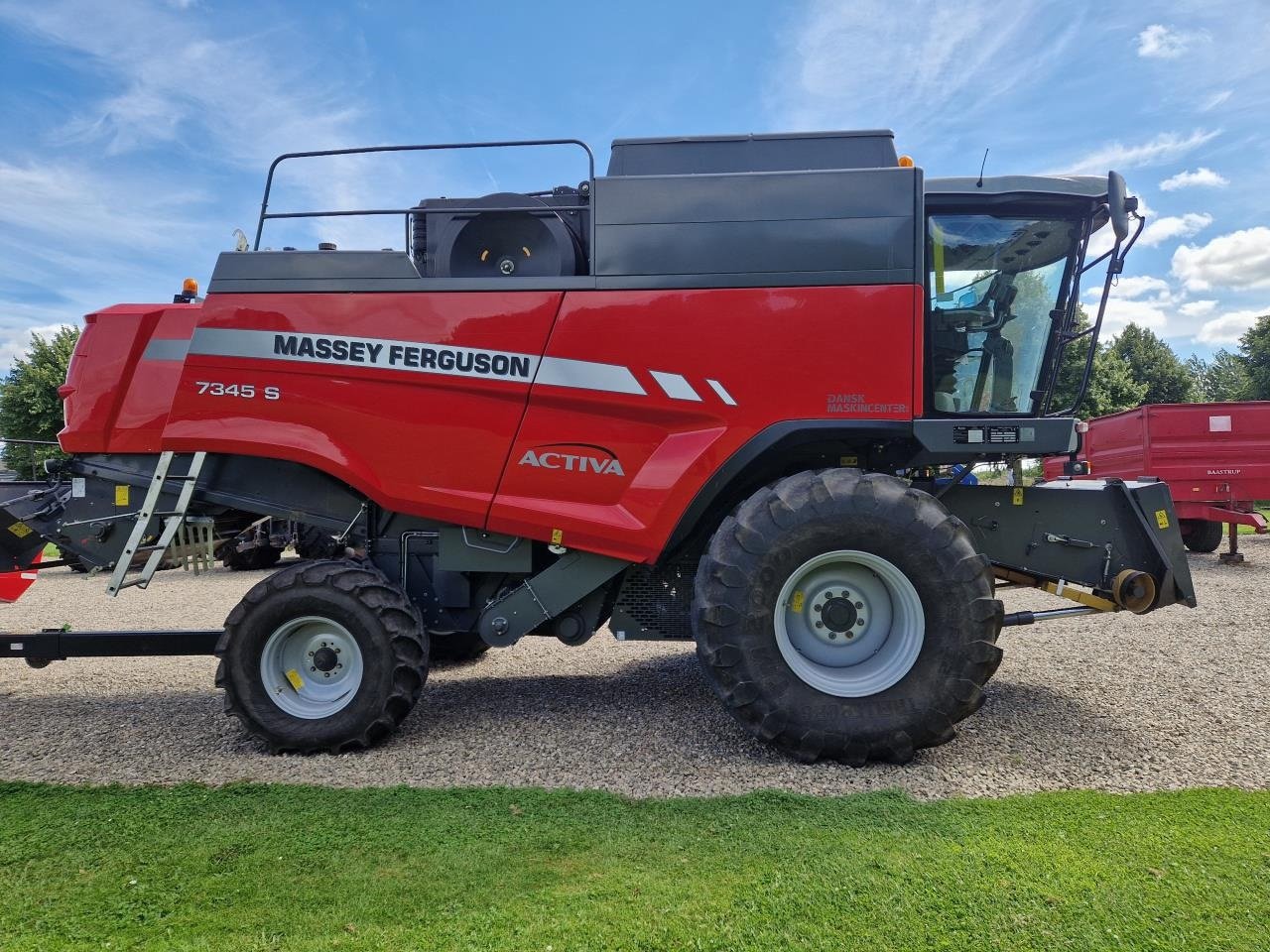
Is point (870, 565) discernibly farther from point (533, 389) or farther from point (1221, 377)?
point (1221, 377)

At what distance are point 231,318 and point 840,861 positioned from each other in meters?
4.08

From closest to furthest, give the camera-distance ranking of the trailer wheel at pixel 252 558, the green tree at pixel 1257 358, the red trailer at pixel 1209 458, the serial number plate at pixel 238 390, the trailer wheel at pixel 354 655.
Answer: the trailer wheel at pixel 354 655 → the serial number plate at pixel 238 390 → the red trailer at pixel 1209 458 → the trailer wheel at pixel 252 558 → the green tree at pixel 1257 358

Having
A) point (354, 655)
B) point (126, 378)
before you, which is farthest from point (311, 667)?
point (126, 378)

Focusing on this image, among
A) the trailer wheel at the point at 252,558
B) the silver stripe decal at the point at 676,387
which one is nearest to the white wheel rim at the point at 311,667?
the silver stripe decal at the point at 676,387

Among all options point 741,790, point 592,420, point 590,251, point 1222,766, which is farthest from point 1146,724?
point 590,251

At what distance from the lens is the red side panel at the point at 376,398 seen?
13.7 ft

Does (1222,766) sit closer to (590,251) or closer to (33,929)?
(590,251)

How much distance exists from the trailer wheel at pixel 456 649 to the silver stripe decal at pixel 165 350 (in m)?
2.54

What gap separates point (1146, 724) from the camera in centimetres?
431

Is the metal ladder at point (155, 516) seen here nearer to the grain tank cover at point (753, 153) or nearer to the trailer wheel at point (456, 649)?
the trailer wheel at point (456, 649)

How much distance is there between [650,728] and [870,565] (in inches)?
63.3

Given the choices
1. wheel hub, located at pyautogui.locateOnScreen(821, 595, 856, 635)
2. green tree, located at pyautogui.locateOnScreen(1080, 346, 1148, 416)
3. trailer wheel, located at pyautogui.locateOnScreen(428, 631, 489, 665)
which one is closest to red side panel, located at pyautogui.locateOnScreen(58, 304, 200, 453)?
trailer wheel, located at pyautogui.locateOnScreen(428, 631, 489, 665)

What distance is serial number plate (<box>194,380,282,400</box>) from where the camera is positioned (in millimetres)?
4289

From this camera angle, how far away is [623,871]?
277 cm
